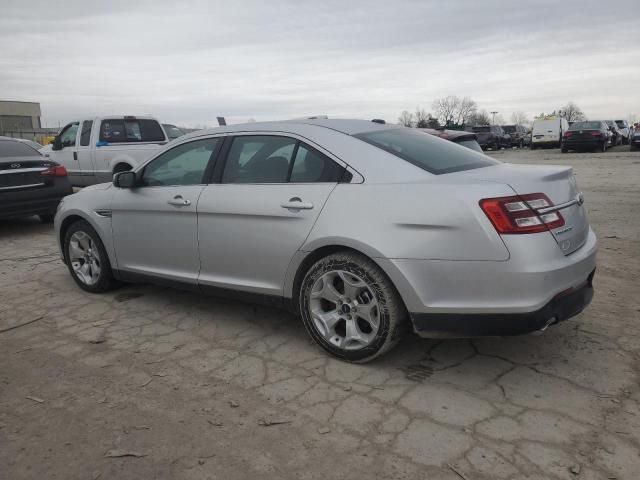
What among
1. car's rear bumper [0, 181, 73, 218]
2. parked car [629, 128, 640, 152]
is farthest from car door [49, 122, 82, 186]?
parked car [629, 128, 640, 152]

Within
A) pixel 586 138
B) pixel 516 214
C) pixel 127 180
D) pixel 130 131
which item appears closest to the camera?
pixel 516 214

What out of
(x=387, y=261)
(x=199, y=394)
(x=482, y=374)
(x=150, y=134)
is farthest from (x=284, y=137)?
(x=150, y=134)

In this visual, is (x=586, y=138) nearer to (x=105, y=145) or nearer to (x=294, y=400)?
(x=105, y=145)

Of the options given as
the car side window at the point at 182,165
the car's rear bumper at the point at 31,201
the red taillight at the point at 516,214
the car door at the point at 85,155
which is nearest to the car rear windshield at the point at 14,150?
the car's rear bumper at the point at 31,201

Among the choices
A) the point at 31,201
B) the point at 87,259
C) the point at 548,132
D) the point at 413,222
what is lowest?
the point at 87,259

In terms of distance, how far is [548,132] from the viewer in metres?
31.7

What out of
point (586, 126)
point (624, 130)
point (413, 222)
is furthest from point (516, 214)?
point (624, 130)

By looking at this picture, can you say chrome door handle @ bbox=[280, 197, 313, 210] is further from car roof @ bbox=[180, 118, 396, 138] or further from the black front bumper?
the black front bumper

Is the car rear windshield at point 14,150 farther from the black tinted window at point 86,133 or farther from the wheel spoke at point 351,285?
the wheel spoke at point 351,285

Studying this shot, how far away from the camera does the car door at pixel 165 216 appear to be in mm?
4137

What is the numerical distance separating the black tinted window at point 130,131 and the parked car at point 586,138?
68.9 feet

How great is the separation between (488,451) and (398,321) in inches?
35.2

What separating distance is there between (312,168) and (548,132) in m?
31.6

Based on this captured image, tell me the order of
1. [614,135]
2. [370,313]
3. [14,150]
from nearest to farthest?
[370,313]
[14,150]
[614,135]
